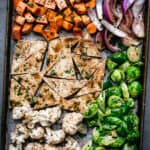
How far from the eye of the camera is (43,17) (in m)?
3.23

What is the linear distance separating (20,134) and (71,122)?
0.28 meters

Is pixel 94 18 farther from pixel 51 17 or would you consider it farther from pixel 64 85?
pixel 64 85

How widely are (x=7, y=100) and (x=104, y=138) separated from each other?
560 mm

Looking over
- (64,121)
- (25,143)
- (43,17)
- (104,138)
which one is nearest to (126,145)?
(104,138)

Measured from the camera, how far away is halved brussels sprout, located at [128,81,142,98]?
308 cm

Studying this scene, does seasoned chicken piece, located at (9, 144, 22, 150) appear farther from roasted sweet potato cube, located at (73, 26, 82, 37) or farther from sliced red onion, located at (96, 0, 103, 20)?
sliced red onion, located at (96, 0, 103, 20)

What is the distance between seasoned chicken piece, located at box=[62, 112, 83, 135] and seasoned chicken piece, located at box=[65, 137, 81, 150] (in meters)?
0.04

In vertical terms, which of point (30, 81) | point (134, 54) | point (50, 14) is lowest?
point (30, 81)

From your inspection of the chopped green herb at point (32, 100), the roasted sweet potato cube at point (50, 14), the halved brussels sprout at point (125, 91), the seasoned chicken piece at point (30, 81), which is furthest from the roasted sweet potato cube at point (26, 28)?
the halved brussels sprout at point (125, 91)

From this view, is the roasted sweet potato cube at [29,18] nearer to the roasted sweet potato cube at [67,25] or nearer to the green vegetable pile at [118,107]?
the roasted sweet potato cube at [67,25]

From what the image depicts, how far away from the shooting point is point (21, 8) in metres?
3.23

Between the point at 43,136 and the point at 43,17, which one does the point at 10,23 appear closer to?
the point at 43,17

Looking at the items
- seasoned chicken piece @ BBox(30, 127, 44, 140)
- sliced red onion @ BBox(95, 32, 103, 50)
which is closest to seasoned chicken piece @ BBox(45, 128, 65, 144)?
seasoned chicken piece @ BBox(30, 127, 44, 140)

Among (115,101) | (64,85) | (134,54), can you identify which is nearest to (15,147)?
(64,85)
